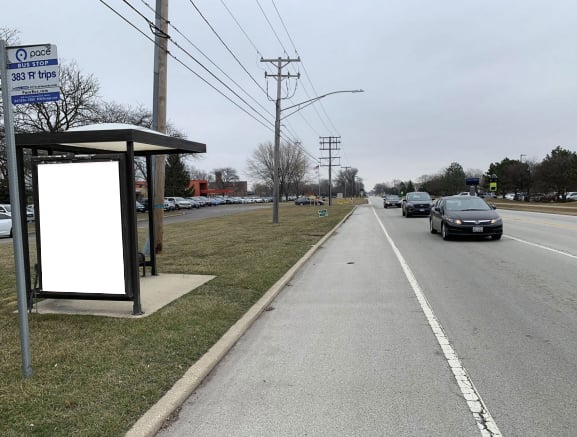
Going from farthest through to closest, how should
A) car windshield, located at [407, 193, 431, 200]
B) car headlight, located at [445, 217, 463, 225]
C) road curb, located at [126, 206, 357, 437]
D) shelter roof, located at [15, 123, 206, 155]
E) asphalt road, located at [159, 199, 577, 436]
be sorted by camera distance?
car windshield, located at [407, 193, 431, 200] → car headlight, located at [445, 217, 463, 225] → shelter roof, located at [15, 123, 206, 155] → asphalt road, located at [159, 199, 577, 436] → road curb, located at [126, 206, 357, 437]

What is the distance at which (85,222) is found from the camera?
244 inches

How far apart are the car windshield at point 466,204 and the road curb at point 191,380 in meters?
11.2

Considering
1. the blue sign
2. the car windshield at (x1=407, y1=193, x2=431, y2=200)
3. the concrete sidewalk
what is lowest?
the concrete sidewalk

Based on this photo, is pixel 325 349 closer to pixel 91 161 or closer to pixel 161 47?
pixel 91 161

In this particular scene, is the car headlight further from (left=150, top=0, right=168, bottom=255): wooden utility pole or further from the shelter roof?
the shelter roof

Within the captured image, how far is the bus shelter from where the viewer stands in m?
6.07

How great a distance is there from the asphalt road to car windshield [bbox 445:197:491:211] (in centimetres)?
725

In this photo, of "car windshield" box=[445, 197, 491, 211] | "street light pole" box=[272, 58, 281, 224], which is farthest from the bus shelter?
"street light pole" box=[272, 58, 281, 224]

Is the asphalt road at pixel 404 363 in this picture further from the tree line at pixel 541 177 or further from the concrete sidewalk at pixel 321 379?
the tree line at pixel 541 177

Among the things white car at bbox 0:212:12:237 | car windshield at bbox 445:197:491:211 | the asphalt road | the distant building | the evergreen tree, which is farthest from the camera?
the distant building

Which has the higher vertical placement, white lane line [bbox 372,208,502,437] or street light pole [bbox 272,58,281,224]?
street light pole [bbox 272,58,281,224]

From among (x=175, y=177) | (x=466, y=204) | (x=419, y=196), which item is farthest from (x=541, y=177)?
(x=175, y=177)

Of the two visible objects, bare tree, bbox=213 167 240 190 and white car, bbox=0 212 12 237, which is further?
bare tree, bbox=213 167 240 190

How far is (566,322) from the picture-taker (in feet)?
19.3
